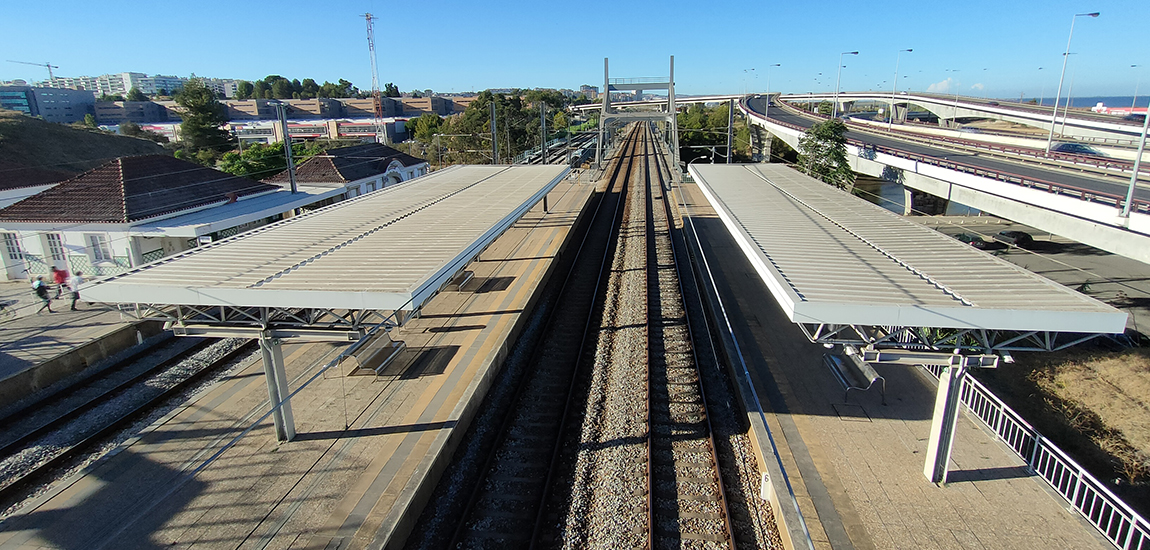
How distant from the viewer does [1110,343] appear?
13.0 m

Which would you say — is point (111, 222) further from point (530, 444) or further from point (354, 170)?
point (530, 444)

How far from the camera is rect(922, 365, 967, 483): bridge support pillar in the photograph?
730cm

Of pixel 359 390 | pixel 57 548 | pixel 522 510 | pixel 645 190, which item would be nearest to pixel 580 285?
pixel 359 390

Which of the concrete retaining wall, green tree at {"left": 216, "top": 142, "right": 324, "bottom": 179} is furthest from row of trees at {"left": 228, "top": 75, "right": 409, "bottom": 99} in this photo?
the concrete retaining wall

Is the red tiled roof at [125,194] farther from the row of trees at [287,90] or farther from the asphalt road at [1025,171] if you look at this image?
the row of trees at [287,90]

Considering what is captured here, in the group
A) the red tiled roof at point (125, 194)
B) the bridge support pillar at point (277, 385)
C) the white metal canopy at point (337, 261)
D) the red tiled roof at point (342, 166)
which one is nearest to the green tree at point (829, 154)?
the white metal canopy at point (337, 261)

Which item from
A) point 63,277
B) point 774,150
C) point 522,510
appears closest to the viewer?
point 522,510

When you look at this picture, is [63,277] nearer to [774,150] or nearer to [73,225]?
[73,225]

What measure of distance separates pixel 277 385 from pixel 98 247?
13.4 meters

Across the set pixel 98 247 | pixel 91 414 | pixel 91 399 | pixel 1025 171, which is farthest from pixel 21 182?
pixel 1025 171

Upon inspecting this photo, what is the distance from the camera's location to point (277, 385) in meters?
8.59

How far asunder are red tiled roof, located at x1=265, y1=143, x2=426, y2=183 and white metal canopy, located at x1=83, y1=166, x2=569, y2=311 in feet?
40.2

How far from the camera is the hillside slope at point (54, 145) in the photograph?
45094mm

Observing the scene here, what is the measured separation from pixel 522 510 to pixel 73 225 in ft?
58.9
